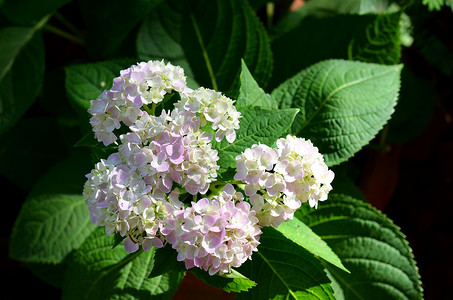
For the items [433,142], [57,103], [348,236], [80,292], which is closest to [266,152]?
[348,236]

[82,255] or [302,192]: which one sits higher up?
[302,192]

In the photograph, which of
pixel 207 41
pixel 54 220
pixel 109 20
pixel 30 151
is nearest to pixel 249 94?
pixel 207 41

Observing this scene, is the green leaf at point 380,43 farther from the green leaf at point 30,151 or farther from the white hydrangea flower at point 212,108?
the green leaf at point 30,151

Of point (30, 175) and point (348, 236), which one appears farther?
point (30, 175)

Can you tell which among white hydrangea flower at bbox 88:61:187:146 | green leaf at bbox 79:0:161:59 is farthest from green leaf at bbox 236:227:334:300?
green leaf at bbox 79:0:161:59

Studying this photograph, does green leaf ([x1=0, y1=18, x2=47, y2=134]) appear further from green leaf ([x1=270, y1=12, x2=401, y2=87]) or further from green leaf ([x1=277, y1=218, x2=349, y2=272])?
green leaf ([x1=277, y1=218, x2=349, y2=272])

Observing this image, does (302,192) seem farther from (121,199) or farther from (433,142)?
(433,142)
